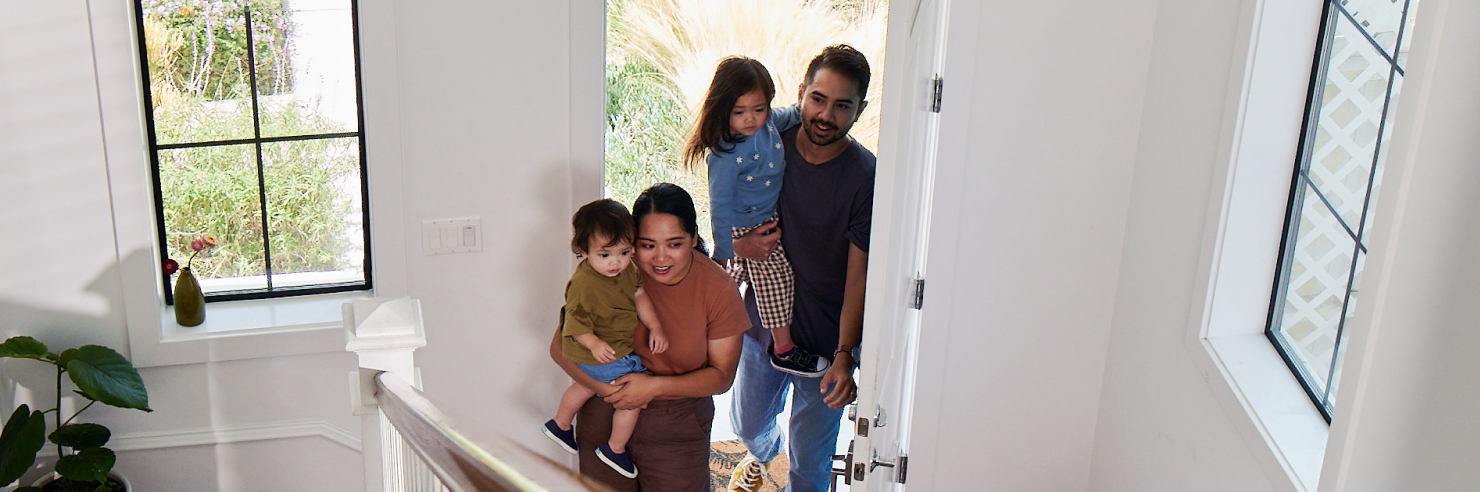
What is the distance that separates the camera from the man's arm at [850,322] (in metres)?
2.70

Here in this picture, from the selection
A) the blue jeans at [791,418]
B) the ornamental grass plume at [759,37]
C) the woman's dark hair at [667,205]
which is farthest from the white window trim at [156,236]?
the ornamental grass plume at [759,37]

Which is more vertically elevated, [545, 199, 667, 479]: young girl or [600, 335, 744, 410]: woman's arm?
[545, 199, 667, 479]: young girl

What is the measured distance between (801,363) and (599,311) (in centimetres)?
62

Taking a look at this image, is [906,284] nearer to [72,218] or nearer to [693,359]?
[693,359]

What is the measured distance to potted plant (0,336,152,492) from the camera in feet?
8.03

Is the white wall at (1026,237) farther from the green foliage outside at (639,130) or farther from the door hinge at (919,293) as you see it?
the green foliage outside at (639,130)

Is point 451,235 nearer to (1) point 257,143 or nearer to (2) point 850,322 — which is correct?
(1) point 257,143

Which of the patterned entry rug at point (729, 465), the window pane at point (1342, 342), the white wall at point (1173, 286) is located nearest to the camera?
the window pane at point (1342, 342)

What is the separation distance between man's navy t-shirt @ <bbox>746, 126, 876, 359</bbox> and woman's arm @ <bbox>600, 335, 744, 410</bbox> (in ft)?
0.97

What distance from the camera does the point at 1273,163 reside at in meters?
1.47

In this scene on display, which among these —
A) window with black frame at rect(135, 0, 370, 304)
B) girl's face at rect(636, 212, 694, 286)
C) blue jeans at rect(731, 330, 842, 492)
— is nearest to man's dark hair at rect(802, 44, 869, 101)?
girl's face at rect(636, 212, 694, 286)

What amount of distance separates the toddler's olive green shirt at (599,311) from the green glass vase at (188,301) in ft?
3.03

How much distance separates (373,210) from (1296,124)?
6.94ft

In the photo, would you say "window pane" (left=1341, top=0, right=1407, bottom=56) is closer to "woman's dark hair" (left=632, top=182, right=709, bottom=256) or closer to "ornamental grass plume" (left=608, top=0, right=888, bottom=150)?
"woman's dark hair" (left=632, top=182, right=709, bottom=256)
